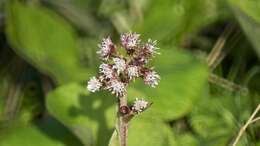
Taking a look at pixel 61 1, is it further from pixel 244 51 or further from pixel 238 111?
pixel 238 111

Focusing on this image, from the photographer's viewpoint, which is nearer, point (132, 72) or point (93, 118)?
point (132, 72)

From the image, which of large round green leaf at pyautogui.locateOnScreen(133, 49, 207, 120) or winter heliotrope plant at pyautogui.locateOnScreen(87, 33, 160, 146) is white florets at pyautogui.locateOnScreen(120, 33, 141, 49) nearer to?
winter heliotrope plant at pyautogui.locateOnScreen(87, 33, 160, 146)

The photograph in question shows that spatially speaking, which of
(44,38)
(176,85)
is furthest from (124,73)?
(44,38)

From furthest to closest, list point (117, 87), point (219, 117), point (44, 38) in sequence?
point (44, 38) → point (219, 117) → point (117, 87)

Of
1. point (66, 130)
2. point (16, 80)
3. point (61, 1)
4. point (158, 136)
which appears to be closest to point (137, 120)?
point (158, 136)

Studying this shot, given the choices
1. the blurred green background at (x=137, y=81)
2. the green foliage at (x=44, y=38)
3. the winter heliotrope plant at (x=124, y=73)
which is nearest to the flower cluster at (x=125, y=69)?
the winter heliotrope plant at (x=124, y=73)

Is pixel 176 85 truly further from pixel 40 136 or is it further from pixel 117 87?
pixel 117 87

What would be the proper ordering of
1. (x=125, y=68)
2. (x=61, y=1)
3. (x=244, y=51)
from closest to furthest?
1. (x=125, y=68)
2. (x=244, y=51)
3. (x=61, y=1)
